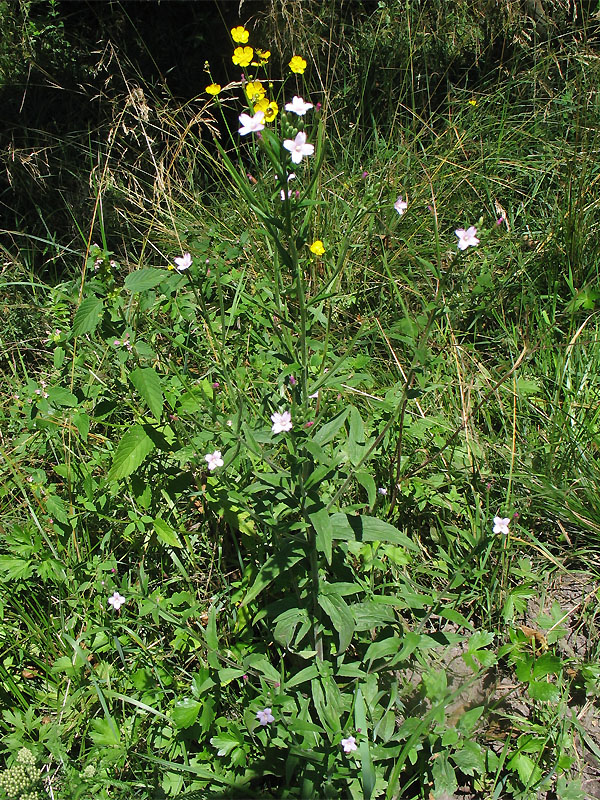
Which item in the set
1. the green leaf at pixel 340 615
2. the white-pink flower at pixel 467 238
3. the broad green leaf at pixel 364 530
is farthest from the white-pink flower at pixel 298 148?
the green leaf at pixel 340 615

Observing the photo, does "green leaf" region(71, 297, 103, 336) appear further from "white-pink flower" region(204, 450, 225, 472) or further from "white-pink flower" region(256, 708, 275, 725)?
"white-pink flower" region(256, 708, 275, 725)

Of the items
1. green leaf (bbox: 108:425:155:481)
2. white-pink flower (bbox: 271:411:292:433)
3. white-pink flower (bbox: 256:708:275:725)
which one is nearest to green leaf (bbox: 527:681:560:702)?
white-pink flower (bbox: 256:708:275:725)

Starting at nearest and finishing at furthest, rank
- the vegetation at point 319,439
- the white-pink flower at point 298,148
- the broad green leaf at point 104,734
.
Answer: the white-pink flower at point 298,148
the vegetation at point 319,439
the broad green leaf at point 104,734

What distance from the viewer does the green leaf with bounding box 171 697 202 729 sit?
5.12ft

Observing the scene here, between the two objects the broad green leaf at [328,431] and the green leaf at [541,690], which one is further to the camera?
the green leaf at [541,690]

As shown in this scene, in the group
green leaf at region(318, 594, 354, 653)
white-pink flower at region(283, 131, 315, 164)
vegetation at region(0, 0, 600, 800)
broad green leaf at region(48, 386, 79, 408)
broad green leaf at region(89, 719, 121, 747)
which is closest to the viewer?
white-pink flower at region(283, 131, 315, 164)

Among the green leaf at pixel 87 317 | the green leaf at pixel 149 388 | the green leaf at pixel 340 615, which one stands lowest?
the green leaf at pixel 340 615

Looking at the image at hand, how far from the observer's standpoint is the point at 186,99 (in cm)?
319

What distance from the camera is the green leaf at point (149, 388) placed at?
158cm

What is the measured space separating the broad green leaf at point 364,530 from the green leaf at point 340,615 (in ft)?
0.47

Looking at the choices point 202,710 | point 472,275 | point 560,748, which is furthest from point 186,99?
point 560,748

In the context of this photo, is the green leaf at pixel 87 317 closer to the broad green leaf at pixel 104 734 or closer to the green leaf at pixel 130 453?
the green leaf at pixel 130 453

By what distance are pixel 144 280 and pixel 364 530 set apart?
2.84 feet

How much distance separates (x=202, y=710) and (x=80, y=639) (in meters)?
0.40
